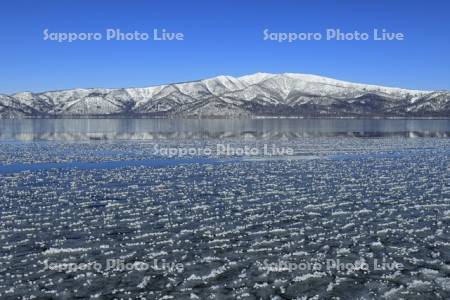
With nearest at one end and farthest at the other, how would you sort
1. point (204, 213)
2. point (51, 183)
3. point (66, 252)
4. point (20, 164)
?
point (66, 252) < point (204, 213) < point (51, 183) < point (20, 164)

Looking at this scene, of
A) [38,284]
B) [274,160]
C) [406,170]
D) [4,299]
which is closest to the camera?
[4,299]

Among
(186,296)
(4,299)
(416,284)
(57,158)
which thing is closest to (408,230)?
(416,284)

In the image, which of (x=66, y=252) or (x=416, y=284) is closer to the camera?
(x=416, y=284)

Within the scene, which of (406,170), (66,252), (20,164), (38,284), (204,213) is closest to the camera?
(38,284)

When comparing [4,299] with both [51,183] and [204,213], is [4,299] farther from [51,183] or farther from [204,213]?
[51,183]

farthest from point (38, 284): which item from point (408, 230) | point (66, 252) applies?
point (408, 230)

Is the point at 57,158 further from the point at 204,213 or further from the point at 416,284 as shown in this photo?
the point at 416,284

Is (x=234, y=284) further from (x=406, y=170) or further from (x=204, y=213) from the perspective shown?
(x=406, y=170)

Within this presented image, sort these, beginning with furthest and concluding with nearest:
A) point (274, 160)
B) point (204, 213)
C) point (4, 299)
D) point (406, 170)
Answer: point (274, 160)
point (406, 170)
point (204, 213)
point (4, 299)

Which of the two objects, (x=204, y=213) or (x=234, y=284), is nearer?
(x=234, y=284)
